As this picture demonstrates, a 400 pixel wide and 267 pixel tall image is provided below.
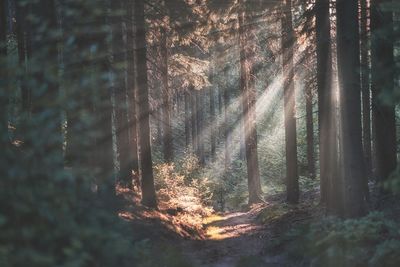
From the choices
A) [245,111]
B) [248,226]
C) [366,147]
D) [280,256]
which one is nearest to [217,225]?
[248,226]

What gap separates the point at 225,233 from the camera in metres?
16.9

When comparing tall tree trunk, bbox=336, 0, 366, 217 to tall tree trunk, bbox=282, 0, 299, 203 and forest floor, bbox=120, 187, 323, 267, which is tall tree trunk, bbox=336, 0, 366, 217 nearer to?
forest floor, bbox=120, 187, 323, 267

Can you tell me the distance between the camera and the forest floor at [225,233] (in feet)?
39.2

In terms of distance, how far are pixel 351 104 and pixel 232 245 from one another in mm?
6217

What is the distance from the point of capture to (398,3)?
300 inches

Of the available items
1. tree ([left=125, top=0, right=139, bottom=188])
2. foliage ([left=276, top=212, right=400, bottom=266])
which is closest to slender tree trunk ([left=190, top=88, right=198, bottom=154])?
tree ([left=125, top=0, right=139, bottom=188])

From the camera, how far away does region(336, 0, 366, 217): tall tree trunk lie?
1034 centimetres

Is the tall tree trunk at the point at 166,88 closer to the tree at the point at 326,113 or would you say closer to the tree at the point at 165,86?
the tree at the point at 165,86

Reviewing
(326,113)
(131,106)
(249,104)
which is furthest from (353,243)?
(249,104)

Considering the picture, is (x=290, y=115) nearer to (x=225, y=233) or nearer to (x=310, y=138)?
(x=225, y=233)

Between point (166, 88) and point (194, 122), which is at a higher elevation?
point (166, 88)

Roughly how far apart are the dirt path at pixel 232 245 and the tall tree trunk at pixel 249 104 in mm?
2536

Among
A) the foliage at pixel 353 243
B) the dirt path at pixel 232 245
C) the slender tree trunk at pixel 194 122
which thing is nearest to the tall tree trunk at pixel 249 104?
the dirt path at pixel 232 245

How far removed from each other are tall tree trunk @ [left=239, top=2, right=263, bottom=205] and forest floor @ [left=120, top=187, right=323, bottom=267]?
263cm
